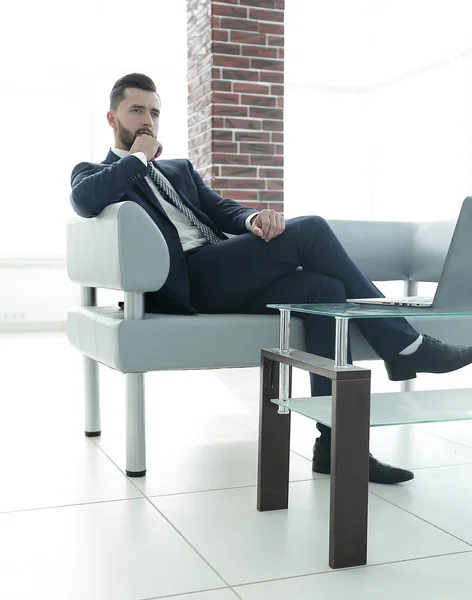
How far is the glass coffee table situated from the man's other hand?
81cm

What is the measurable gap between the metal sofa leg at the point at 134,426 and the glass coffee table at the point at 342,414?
0.42m

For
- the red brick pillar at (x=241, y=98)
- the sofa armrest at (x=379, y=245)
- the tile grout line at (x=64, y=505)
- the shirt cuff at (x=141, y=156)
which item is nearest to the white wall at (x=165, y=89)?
the red brick pillar at (x=241, y=98)

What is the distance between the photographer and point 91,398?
253cm

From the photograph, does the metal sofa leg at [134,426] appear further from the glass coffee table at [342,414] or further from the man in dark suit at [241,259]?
the glass coffee table at [342,414]

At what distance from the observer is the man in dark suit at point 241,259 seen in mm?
2023

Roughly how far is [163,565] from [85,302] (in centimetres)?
128

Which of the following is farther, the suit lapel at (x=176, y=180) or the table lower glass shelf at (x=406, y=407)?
the suit lapel at (x=176, y=180)

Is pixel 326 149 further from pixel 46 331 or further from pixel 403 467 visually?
pixel 403 467

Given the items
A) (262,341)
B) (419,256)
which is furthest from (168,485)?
(419,256)

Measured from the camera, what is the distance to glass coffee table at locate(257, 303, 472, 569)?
1.44 meters

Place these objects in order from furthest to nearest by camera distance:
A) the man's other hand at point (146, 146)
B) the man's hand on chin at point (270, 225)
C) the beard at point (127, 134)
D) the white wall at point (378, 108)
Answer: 1. the white wall at point (378, 108)
2. the beard at point (127, 134)
3. the man's other hand at point (146, 146)
4. the man's hand on chin at point (270, 225)

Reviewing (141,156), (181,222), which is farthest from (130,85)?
(181,222)

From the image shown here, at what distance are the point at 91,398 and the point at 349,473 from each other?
1.29m

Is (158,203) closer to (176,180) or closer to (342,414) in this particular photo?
(176,180)
